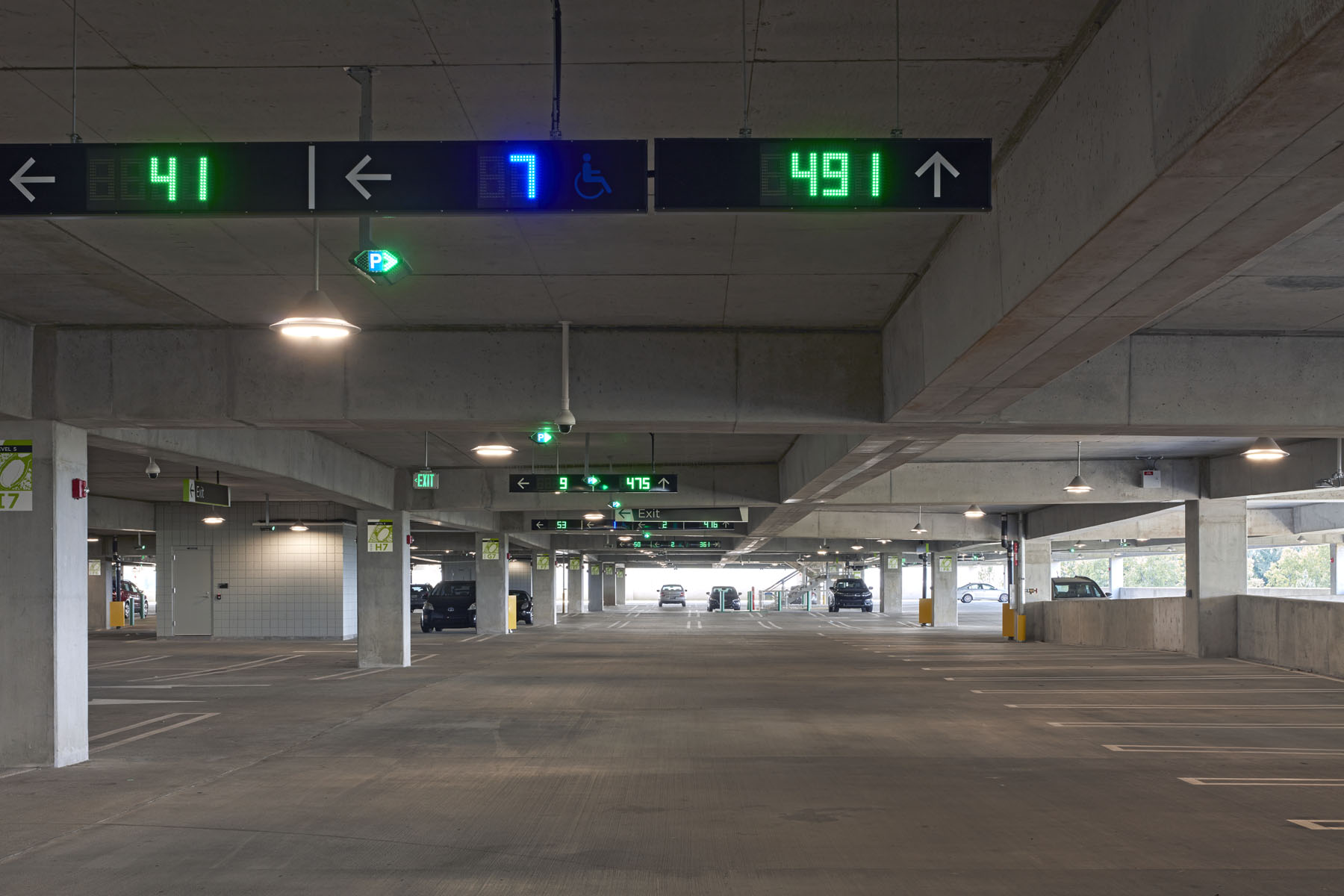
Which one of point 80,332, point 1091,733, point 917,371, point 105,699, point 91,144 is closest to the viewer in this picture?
point 91,144

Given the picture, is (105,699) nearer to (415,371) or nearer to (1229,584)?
(415,371)

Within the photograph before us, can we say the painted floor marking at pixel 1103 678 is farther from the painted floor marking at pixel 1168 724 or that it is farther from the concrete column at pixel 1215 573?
the painted floor marking at pixel 1168 724

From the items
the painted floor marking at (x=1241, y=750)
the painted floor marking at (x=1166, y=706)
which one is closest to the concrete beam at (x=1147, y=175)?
the painted floor marking at (x=1241, y=750)

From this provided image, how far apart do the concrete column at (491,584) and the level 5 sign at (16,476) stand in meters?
26.0

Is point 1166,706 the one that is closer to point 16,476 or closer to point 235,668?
point 16,476

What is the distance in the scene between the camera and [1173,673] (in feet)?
68.8

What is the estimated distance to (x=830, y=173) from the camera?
4926 mm

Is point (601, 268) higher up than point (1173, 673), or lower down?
higher up

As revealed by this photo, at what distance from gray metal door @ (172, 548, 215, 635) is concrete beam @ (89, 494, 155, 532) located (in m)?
1.36

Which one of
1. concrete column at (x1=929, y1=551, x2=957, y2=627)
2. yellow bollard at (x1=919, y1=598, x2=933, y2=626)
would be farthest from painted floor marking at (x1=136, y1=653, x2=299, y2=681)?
concrete column at (x1=929, y1=551, x2=957, y2=627)

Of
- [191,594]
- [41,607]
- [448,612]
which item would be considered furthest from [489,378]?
[448,612]

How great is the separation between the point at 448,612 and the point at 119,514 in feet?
38.2

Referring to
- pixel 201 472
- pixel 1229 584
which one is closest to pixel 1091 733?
pixel 1229 584

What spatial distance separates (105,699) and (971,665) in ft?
53.7
